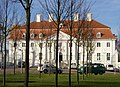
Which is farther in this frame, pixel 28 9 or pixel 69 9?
pixel 69 9

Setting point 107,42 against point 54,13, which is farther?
point 107,42

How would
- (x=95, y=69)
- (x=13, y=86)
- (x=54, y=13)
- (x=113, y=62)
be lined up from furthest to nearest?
(x=113, y=62) → (x=95, y=69) → (x=13, y=86) → (x=54, y=13)

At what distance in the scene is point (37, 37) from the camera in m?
93.7

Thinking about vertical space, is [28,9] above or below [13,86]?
above

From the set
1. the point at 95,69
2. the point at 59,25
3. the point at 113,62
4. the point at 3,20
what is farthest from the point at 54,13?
the point at 113,62

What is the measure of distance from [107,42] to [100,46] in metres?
2.19

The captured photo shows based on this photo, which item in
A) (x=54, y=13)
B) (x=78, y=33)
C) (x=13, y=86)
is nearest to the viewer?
(x=54, y=13)

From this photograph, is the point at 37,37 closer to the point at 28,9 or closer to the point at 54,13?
the point at 54,13

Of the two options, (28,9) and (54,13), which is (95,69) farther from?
(28,9)

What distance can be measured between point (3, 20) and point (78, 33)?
19.3 feet

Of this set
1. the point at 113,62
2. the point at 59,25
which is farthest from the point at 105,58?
the point at 59,25

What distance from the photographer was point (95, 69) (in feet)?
187

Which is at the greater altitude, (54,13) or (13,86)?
(54,13)

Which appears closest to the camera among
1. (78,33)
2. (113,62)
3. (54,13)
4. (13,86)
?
(54,13)
